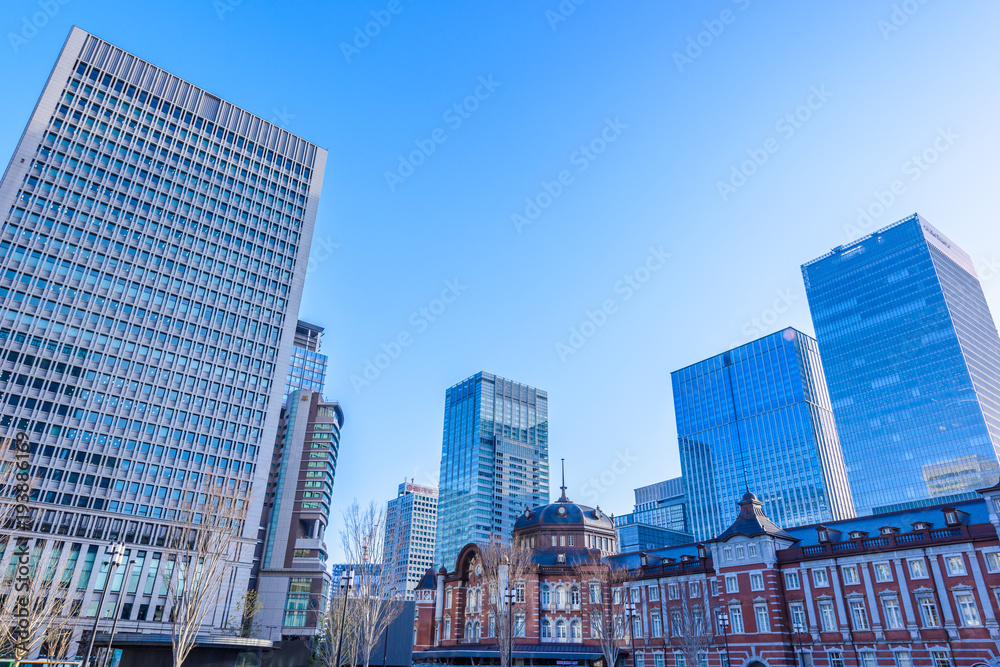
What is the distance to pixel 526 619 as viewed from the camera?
211ft

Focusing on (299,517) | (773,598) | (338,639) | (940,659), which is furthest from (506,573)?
(299,517)

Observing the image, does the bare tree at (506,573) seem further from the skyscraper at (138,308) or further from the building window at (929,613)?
the building window at (929,613)

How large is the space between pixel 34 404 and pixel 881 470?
149 metres

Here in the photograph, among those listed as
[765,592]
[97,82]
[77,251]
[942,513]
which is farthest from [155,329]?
[942,513]

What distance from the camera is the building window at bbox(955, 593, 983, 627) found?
4203cm

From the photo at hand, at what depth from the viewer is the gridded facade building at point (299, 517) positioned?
97.1m

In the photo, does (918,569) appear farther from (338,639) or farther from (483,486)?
(483,486)

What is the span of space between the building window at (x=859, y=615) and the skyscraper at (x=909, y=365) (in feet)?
315

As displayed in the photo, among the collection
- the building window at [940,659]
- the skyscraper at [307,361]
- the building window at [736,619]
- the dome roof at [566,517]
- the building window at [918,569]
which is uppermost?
the skyscraper at [307,361]

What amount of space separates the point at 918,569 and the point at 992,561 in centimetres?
451

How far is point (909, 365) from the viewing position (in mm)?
136000

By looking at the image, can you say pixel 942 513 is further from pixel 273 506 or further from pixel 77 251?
pixel 273 506

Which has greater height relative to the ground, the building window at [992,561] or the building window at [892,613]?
the building window at [992,561]

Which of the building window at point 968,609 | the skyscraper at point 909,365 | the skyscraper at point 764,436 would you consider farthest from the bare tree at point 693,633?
the skyscraper at point 764,436
